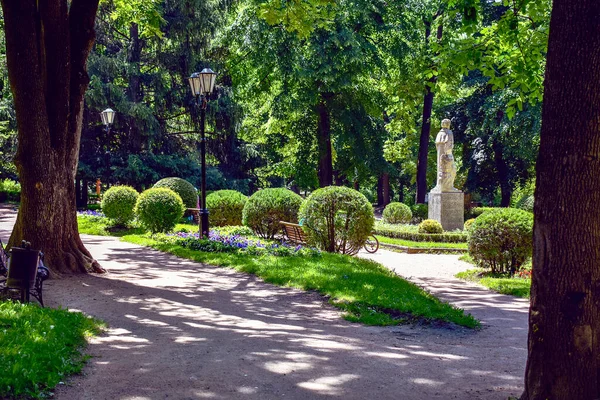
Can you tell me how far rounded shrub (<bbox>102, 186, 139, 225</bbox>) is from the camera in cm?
2225

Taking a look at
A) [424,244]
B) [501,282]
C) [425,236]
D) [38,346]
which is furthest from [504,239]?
[38,346]

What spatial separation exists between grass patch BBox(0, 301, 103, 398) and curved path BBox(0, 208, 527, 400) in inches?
6.3

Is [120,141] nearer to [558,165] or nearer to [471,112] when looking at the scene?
[471,112]

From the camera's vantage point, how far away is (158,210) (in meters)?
18.6

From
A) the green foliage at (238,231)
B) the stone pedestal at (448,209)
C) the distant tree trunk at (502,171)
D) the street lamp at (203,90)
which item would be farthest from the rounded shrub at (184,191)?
the distant tree trunk at (502,171)

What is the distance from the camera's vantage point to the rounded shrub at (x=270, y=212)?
1898cm

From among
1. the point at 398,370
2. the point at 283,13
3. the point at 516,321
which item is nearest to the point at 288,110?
the point at 283,13

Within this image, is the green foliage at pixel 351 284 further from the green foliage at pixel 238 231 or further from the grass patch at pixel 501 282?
the green foliage at pixel 238 231

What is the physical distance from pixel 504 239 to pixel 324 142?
1686cm

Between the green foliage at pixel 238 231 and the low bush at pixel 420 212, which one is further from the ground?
the low bush at pixel 420 212

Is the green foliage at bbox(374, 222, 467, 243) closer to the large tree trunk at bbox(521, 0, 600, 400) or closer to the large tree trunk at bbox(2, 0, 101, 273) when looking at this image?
the large tree trunk at bbox(2, 0, 101, 273)

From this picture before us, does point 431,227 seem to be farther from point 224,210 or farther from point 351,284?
point 351,284

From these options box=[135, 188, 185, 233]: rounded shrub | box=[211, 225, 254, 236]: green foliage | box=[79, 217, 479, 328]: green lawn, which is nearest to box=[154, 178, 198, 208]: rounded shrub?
box=[211, 225, 254, 236]: green foliage

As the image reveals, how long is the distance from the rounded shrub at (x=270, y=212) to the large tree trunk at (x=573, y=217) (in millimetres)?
15027
